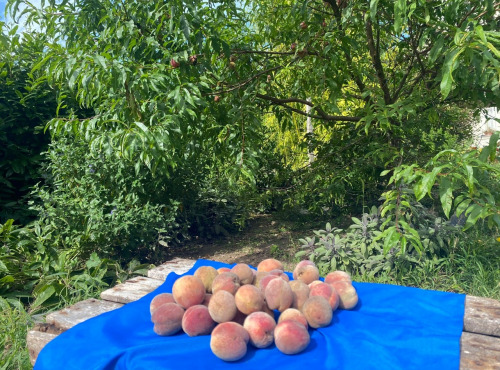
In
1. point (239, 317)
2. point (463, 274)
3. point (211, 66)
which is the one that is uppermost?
point (211, 66)

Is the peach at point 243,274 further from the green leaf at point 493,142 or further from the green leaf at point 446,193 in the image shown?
the green leaf at point 493,142

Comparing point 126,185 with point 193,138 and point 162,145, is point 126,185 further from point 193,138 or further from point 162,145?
point 162,145

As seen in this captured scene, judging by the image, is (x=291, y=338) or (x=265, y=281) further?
(x=265, y=281)

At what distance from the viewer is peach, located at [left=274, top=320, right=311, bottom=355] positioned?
4.99 feet

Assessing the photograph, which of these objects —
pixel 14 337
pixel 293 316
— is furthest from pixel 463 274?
pixel 14 337

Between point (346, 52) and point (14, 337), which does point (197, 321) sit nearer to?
point (14, 337)

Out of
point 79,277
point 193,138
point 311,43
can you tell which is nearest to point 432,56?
point 311,43

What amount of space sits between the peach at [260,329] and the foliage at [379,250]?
1.54 meters

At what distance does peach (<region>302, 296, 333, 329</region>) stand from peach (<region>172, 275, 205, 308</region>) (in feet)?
1.48

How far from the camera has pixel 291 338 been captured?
1.52 meters

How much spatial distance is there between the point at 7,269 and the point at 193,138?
175 cm

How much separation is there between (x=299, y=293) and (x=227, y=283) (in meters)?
0.32

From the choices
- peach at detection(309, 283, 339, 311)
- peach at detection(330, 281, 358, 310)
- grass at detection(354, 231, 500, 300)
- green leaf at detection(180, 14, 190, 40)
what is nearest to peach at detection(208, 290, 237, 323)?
peach at detection(309, 283, 339, 311)

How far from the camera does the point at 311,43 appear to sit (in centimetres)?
338
